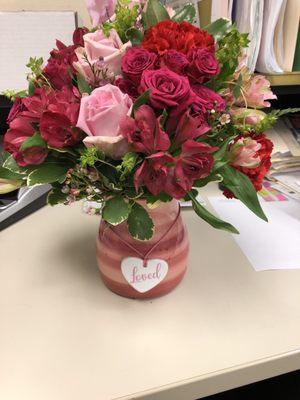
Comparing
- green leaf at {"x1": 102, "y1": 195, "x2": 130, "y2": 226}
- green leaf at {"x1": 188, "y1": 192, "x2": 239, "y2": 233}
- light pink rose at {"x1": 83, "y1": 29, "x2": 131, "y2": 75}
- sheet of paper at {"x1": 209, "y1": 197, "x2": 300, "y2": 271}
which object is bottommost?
sheet of paper at {"x1": 209, "y1": 197, "x2": 300, "y2": 271}

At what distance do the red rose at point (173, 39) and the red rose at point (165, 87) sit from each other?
53mm

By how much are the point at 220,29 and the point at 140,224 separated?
0.33 meters

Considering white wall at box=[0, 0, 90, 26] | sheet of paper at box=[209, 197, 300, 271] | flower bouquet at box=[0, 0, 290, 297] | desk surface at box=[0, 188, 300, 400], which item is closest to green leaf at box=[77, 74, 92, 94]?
A: flower bouquet at box=[0, 0, 290, 297]

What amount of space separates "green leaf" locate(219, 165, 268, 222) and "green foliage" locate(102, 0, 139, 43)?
0.25 m

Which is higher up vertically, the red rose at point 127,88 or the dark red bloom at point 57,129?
the red rose at point 127,88

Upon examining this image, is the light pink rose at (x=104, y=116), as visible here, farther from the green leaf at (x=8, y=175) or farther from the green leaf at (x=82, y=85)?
the green leaf at (x=8, y=175)

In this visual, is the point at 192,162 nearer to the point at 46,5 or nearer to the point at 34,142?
the point at 34,142

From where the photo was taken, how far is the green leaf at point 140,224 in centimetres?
54

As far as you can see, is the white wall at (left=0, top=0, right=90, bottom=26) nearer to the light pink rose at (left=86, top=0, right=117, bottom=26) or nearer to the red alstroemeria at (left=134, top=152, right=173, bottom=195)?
the light pink rose at (left=86, top=0, right=117, bottom=26)

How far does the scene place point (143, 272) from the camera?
64cm

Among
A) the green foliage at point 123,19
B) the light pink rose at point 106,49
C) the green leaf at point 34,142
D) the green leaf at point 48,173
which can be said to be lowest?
the green leaf at point 48,173

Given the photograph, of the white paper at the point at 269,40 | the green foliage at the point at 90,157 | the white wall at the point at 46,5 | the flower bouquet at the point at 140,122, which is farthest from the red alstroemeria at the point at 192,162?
the white wall at the point at 46,5

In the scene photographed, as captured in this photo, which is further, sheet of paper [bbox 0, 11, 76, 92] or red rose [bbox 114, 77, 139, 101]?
sheet of paper [bbox 0, 11, 76, 92]

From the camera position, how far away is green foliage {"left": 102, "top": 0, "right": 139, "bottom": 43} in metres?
0.53
